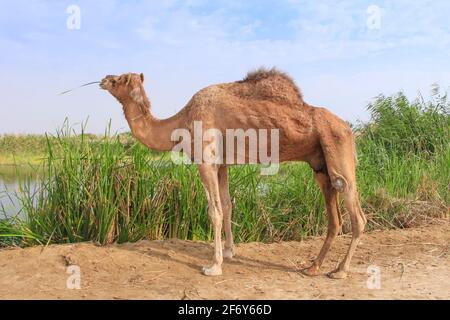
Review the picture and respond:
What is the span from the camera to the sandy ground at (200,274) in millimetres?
4805

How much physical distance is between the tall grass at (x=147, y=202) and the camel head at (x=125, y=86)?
1104mm

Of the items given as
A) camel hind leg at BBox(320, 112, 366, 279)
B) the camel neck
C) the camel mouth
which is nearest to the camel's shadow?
camel hind leg at BBox(320, 112, 366, 279)

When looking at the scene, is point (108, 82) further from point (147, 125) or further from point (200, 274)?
point (200, 274)

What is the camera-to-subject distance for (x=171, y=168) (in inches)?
278

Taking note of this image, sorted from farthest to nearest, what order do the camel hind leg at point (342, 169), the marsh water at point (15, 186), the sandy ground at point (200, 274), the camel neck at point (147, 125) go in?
the marsh water at point (15, 186)
the camel neck at point (147, 125)
the camel hind leg at point (342, 169)
the sandy ground at point (200, 274)

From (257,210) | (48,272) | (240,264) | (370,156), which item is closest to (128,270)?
(48,272)

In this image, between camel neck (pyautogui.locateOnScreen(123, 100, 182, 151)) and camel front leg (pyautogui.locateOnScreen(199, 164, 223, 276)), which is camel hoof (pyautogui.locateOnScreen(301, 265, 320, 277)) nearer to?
camel front leg (pyautogui.locateOnScreen(199, 164, 223, 276))

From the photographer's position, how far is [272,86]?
18.1 ft

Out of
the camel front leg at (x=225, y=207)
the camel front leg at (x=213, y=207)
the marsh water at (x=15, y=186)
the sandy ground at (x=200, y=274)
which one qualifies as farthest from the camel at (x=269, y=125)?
the marsh water at (x=15, y=186)

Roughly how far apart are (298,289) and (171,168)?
2.96m

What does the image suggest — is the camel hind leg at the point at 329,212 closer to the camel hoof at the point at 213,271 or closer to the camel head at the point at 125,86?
the camel hoof at the point at 213,271

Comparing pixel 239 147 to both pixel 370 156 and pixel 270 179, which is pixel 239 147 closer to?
pixel 270 179

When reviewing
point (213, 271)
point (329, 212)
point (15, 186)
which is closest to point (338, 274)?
point (329, 212)

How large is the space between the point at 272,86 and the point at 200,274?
2.40 m
